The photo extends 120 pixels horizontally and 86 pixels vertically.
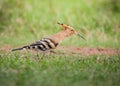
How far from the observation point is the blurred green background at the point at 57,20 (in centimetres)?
1130

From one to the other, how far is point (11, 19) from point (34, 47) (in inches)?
203

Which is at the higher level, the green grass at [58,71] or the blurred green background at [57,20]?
the blurred green background at [57,20]

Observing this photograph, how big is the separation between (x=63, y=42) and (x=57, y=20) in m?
2.01

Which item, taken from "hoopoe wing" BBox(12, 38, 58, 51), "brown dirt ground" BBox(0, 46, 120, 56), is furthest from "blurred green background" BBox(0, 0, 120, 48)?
"hoopoe wing" BBox(12, 38, 58, 51)

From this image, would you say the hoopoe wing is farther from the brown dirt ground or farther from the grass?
the brown dirt ground

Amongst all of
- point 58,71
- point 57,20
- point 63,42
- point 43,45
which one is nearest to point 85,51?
point 63,42

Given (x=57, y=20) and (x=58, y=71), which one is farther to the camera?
(x=57, y=20)

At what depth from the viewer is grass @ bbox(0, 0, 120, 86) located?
5.95 metres

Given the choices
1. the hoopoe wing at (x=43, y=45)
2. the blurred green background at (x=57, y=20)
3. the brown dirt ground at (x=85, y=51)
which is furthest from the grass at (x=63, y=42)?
the brown dirt ground at (x=85, y=51)

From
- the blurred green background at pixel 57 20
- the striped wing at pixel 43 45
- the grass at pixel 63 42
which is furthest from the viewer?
the blurred green background at pixel 57 20

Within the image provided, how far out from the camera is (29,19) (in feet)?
42.0

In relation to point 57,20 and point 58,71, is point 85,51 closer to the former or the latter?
point 58,71

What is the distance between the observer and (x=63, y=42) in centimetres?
1093

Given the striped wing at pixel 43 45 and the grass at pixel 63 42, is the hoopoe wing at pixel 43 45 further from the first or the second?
the grass at pixel 63 42
